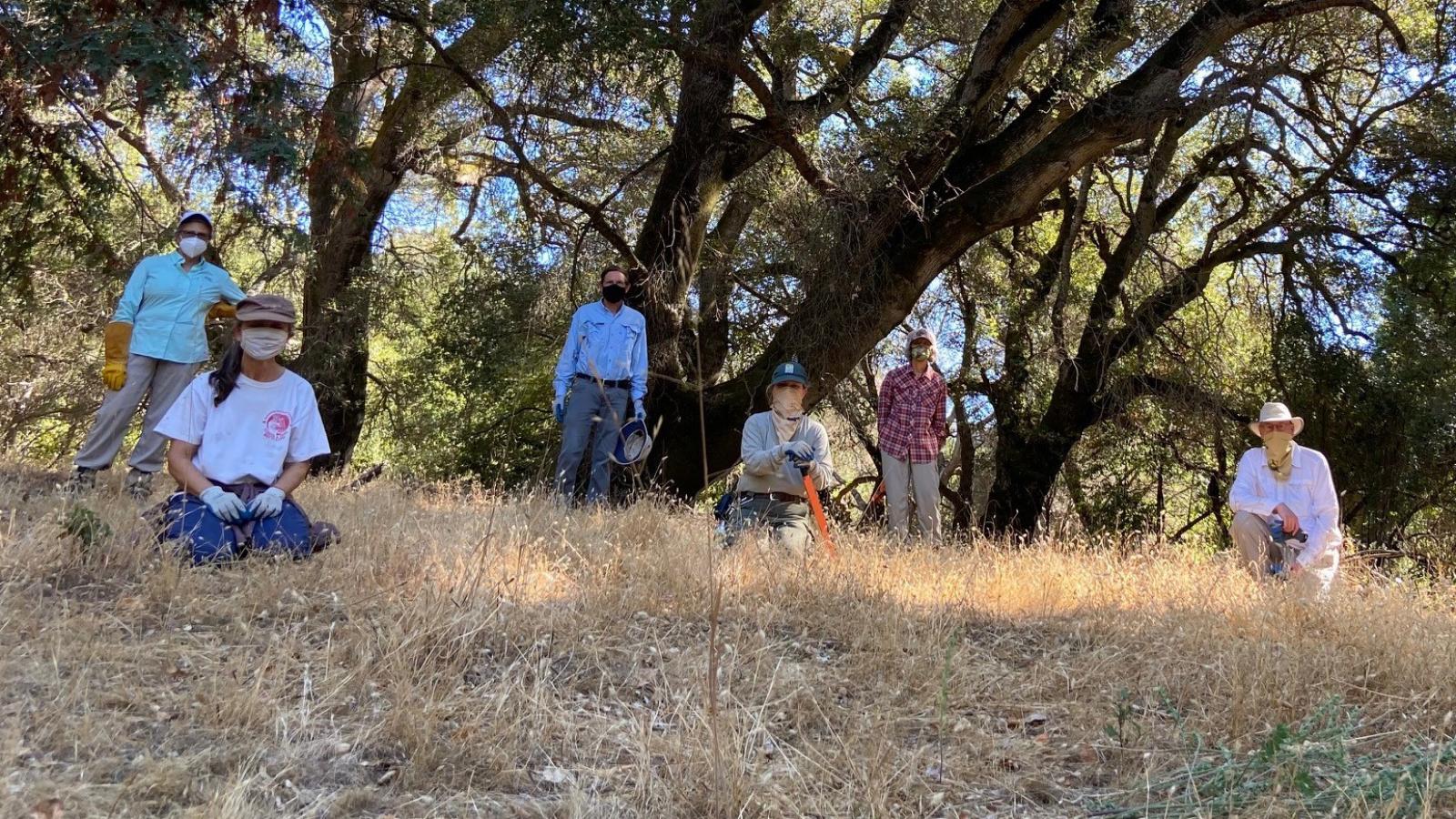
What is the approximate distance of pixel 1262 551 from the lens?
5.80 meters

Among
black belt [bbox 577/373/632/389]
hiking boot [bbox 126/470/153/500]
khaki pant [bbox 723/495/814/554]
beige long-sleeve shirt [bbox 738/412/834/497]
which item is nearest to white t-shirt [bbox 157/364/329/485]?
hiking boot [bbox 126/470/153/500]

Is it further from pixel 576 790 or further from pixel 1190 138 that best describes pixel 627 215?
pixel 576 790

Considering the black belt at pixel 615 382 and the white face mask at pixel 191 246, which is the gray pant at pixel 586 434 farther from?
the white face mask at pixel 191 246

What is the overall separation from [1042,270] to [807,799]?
35.9 feet

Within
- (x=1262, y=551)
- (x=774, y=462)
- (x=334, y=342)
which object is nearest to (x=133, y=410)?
(x=774, y=462)

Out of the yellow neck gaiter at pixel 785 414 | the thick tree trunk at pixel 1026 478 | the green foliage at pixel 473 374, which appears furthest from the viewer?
the thick tree trunk at pixel 1026 478

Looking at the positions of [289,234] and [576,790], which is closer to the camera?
[576,790]

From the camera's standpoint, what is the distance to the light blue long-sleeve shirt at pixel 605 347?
7344mm

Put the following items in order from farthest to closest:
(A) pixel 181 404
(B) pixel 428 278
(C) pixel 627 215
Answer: (B) pixel 428 278 → (C) pixel 627 215 → (A) pixel 181 404

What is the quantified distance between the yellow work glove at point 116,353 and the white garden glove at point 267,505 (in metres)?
2.57

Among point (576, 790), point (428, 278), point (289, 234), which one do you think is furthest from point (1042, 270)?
point (576, 790)

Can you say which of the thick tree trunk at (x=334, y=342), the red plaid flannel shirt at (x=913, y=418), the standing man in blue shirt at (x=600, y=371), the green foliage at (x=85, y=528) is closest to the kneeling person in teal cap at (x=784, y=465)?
the standing man in blue shirt at (x=600, y=371)

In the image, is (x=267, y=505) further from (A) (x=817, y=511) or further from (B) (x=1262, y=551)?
(B) (x=1262, y=551)

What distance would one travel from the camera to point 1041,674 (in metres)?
3.75
